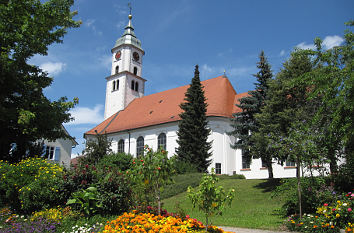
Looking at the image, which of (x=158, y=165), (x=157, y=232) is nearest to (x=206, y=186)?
(x=157, y=232)

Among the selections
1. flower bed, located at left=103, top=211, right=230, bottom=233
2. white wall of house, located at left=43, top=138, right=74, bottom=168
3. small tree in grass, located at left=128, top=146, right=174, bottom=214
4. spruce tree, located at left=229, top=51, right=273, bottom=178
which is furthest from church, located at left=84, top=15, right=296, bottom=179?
flower bed, located at left=103, top=211, right=230, bottom=233

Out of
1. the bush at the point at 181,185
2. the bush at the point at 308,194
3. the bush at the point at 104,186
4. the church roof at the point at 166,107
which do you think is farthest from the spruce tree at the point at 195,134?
the bush at the point at 104,186

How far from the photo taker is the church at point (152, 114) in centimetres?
2733

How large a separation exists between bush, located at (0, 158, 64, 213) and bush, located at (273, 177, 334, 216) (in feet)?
23.3

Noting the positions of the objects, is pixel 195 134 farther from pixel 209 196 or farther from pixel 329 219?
pixel 209 196

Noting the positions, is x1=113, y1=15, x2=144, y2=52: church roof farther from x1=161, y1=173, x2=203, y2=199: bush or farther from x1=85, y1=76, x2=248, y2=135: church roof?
x1=161, y1=173, x2=203, y2=199: bush

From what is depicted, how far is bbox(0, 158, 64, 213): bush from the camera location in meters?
7.68

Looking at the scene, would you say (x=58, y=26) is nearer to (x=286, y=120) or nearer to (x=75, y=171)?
(x=75, y=171)

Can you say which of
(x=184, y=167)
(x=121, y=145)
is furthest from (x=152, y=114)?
(x=184, y=167)

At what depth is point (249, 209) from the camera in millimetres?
11664

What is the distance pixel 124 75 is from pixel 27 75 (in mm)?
28859

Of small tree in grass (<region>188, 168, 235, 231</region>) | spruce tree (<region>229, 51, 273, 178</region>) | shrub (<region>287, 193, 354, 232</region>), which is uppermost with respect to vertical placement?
spruce tree (<region>229, 51, 273, 178</region>)

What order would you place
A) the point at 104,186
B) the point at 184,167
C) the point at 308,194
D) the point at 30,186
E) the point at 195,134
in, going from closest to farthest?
1. the point at 104,186
2. the point at 30,186
3. the point at 308,194
4. the point at 184,167
5. the point at 195,134

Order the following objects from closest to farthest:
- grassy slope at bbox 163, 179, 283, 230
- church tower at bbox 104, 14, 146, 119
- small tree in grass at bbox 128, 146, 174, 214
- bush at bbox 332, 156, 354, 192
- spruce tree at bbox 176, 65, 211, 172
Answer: small tree in grass at bbox 128, 146, 174, 214, grassy slope at bbox 163, 179, 283, 230, bush at bbox 332, 156, 354, 192, spruce tree at bbox 176, 65, 211, 172, church tower at bbox 104, 14, 146, 119
